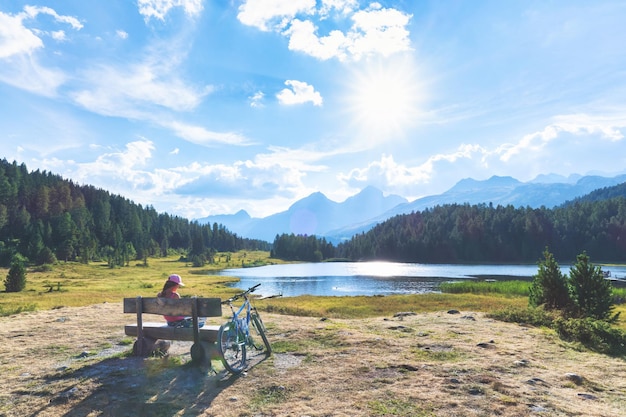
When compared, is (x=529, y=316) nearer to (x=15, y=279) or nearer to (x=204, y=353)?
(x=204, y=353)

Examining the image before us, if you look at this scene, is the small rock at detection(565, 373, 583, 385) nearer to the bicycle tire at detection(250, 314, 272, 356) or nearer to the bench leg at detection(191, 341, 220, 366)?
the bicycle tire at detection(250, 314, 272, 356)

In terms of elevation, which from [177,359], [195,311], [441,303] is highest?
[195,311]

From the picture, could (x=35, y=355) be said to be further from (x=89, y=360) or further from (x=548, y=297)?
(x=548, y=297)

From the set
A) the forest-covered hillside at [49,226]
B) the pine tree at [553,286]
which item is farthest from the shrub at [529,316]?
the forest-covered hillside at [49,226]

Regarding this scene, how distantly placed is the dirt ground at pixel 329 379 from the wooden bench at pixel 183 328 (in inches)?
21.4

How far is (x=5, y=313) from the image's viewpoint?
26.8 meters

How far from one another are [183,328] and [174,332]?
16.8 inches

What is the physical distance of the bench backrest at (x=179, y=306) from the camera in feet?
38.6

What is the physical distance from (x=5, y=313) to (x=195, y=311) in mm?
23427

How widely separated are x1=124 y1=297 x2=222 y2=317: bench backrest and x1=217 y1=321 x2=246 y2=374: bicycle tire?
559 millimetres

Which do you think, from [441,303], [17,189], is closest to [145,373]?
[441,303]

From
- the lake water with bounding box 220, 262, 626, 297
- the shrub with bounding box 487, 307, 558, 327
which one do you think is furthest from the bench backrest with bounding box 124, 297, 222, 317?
the lake water with bounding box 220, 262, 626, 297

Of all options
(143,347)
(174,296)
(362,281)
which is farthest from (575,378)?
(362,281)

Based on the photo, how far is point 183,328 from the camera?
12789mm
